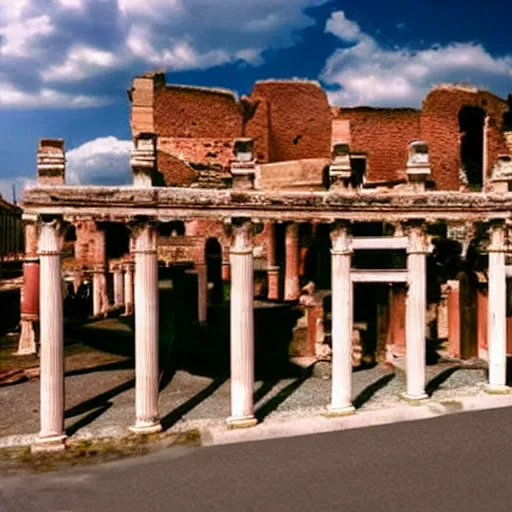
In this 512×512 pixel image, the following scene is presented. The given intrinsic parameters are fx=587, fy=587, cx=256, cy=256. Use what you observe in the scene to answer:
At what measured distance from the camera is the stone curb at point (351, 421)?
1044cm

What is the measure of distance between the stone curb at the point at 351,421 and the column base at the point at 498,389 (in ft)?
0.69

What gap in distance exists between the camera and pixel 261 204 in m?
10.9

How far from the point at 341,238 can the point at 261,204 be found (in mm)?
1744

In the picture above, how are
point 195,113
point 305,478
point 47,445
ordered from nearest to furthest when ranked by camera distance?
point 305,478, point 47,445, point 195,113

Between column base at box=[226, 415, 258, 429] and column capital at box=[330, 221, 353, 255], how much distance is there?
3517 mm

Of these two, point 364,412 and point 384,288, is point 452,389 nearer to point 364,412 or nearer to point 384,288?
point 364,412

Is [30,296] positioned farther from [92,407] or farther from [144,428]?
[144,428]

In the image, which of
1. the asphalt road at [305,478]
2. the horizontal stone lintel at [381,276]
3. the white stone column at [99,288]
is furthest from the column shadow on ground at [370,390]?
the white stone column at [99,288]

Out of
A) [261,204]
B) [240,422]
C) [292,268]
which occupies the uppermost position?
[261,204]

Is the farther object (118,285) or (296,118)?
(296,118)

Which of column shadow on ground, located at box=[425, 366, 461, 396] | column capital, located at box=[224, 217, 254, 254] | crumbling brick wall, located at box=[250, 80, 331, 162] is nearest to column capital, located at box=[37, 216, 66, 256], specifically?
column capital, located at box=[224, 217, 254, 254]

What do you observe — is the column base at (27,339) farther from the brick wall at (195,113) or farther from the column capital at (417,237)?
the brick wall at (195,113)

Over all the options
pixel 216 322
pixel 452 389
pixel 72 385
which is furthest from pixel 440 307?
pixel 72 385

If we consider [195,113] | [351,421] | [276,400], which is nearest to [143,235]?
[276,400]
